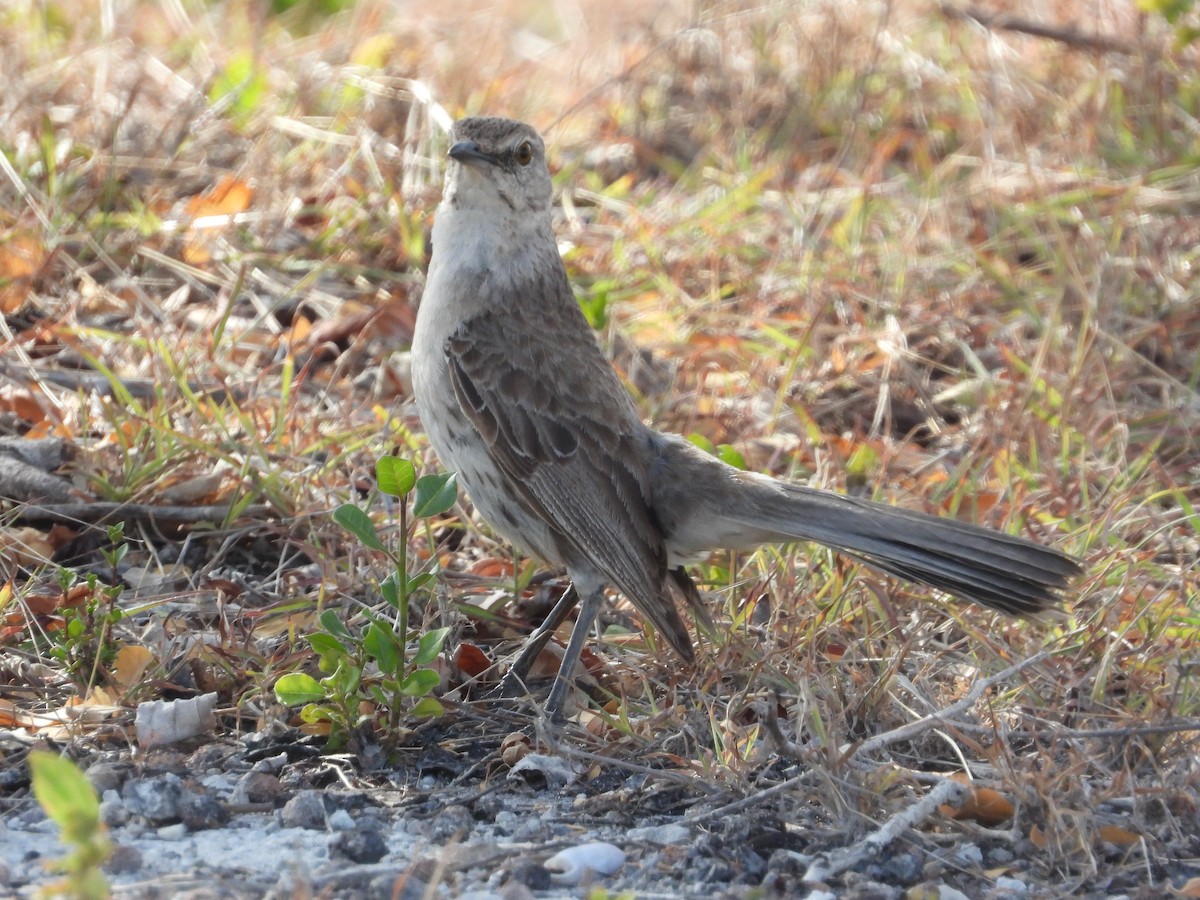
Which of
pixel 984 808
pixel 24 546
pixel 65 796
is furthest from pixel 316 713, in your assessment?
pixel 984 808

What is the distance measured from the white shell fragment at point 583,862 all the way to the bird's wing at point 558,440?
3.77 ft

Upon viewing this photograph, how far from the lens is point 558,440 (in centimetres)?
460

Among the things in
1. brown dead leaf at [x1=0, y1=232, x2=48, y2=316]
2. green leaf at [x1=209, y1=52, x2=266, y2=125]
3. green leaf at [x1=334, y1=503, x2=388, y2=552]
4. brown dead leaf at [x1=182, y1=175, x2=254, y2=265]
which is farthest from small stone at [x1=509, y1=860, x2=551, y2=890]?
green leaf at [x1=209, y1=52, x2=266, y2=125]

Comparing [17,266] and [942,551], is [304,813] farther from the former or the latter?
[17,266]

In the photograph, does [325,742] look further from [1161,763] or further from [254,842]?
[1161,763]

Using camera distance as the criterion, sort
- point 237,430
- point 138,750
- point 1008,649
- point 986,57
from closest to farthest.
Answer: point 138,750
point 1008,649
point 237,430
point 986,57

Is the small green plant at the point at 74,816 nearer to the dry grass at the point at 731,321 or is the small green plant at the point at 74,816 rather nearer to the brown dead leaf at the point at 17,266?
the dry grass at the point at 731,321

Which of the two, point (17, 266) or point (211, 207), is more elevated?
point (211, 207)

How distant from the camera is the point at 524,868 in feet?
10.7

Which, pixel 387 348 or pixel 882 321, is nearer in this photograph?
pixel 387 348

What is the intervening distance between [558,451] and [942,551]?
4.02 feet

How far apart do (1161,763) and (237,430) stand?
10.8ft

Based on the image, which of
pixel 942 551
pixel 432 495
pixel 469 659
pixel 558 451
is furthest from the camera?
pixel 558 451

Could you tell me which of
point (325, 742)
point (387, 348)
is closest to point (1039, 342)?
point (387, 348)
